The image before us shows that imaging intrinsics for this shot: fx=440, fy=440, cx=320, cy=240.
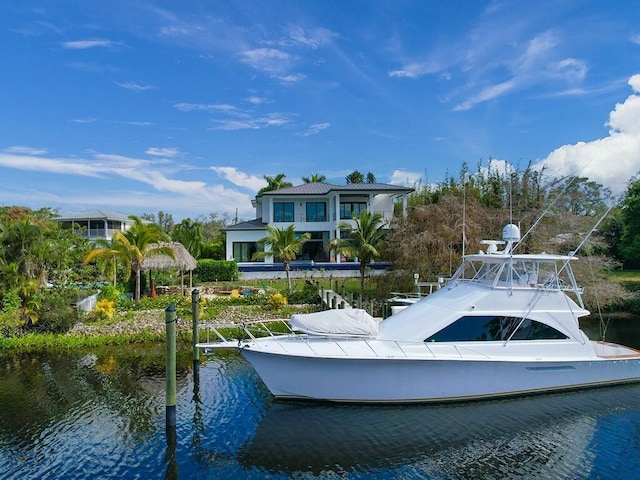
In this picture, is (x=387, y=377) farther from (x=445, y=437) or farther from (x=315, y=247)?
(x=315, y=247)

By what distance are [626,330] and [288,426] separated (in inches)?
654

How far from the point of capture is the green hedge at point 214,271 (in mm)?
28109

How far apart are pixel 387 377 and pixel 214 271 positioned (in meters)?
20.4

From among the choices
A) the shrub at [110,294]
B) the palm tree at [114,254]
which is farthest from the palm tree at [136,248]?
the shrub at [110,294]

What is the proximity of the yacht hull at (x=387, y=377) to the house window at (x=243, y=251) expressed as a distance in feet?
78.9

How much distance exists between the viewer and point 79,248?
19.4 m

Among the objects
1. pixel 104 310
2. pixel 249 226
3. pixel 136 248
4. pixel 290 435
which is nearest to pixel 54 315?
pixel 104 310

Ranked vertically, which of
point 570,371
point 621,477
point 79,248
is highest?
point 79,248

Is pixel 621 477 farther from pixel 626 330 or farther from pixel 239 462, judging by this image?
pixel 626 330

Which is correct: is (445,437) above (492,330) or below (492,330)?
below

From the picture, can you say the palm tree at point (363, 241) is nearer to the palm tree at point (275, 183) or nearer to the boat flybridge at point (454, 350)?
the boat flybridge at point (454, 350)

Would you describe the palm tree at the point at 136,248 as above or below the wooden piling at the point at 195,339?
above

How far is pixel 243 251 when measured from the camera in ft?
110

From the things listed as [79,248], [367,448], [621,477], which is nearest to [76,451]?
[367,448]
